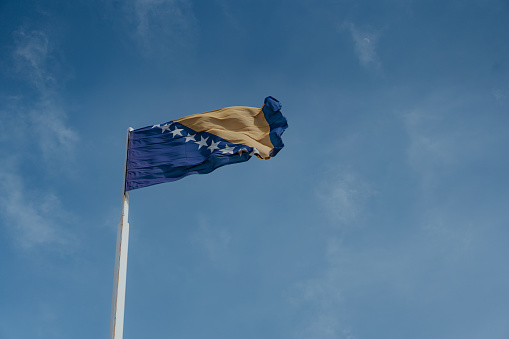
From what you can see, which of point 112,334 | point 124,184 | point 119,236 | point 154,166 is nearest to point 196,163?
point 154,166

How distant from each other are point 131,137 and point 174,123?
6.19 feet

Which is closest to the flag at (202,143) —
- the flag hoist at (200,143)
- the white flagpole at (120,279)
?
the flag hoist at (200,143)

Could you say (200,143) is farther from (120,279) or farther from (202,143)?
(120,279)

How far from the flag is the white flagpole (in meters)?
2.16

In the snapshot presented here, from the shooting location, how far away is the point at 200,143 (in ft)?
71.2

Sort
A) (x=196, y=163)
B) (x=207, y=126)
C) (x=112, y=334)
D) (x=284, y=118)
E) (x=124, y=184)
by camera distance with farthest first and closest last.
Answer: (x=284, y=118) → (x=207, y=126) → (x=196, y=163) → (x=124, y=184) → (x=112, y=334)

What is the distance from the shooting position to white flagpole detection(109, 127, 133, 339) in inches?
613

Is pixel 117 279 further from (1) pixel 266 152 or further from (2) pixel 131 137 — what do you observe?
(1) pixel 266 152

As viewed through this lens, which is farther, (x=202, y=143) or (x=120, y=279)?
(x=202, y=143)

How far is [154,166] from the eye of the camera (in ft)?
67.1

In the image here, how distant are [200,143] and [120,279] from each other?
7290mm

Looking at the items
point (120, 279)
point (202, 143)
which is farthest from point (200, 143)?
point (120, 279)

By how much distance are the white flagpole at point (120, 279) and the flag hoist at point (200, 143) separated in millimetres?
903

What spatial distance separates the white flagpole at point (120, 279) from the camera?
15578 mm
